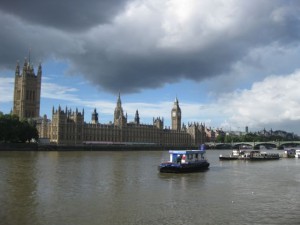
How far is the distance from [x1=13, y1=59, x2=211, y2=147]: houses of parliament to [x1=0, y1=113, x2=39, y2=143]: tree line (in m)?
25.8

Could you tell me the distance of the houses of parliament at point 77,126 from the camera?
12888cm

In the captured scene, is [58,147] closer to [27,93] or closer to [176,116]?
[27,93]

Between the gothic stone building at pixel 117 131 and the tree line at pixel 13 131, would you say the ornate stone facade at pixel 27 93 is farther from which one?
the tree line at pixel 13 131

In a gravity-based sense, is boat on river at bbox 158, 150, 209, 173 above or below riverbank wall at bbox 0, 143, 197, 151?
below

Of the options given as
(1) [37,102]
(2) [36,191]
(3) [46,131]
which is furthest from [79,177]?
(1) [37,102]

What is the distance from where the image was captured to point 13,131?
3479 inches

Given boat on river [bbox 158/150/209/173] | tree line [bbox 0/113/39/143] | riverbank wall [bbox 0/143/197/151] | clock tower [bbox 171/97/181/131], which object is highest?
clock tower [bbox 171/97/181/131]

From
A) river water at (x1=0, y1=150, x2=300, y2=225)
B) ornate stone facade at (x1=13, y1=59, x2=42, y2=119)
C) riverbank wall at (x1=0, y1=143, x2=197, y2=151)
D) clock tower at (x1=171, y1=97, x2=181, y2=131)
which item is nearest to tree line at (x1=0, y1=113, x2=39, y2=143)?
riverbank wall at (x1=0, y1=143, x2=197, y2=151)

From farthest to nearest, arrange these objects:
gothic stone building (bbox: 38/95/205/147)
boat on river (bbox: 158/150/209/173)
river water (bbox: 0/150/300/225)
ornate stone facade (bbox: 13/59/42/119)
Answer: ornate stone facade (bbox: 13/59/42/119) → gothic stone building (bbox: 38/95/205/147) → boat on river (bbox: 158/150/209/173) → river water (bbox: 0/150/300/225)

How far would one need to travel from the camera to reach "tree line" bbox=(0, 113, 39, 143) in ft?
287

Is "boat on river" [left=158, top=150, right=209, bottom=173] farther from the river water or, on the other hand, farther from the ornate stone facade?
the ornate stone facade

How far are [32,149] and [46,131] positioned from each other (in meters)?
35.9

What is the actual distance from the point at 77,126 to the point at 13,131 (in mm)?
44525

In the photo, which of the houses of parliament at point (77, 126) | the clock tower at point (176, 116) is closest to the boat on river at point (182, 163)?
the houses of parliament at point (77, 126)
